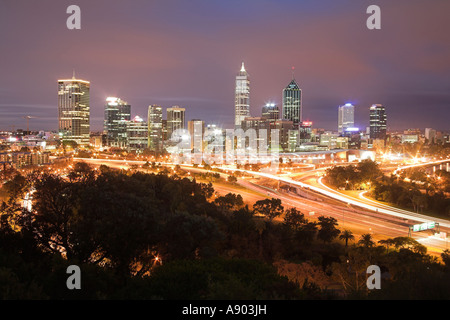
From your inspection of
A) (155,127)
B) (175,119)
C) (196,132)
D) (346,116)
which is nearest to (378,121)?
(346,116)

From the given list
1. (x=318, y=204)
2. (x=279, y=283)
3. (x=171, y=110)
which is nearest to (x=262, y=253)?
(x=279, y=283)

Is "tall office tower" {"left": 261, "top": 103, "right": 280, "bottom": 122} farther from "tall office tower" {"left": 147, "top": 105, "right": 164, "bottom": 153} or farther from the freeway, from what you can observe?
the freeway

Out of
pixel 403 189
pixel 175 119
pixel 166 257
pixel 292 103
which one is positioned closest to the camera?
pixel 166 257

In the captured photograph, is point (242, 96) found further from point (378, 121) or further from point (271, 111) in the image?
point (378, 121)

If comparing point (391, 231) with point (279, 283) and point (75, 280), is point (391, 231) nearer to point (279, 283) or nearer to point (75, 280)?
point (279, 283)

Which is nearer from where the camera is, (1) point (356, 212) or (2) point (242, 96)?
(1) point (356, 212)

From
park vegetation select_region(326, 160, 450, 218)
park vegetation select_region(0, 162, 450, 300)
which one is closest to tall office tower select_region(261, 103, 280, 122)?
park vegetation select_region(326, 160, 450, 218)
